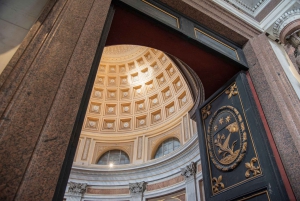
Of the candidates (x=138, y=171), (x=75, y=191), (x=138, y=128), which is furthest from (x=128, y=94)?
(x=75, y=191)

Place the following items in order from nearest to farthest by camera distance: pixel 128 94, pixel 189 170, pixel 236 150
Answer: pixel 236 150
pixel 189 170
pixel 128 94

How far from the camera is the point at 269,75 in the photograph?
326 cm

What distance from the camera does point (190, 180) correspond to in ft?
24.6

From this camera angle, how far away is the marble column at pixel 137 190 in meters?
8.73

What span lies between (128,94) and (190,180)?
208 inches

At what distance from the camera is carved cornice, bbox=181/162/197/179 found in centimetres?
749

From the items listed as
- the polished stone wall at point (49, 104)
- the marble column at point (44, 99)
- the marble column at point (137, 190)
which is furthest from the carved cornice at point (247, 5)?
the marble column at point (137, 190)

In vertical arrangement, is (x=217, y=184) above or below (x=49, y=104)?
above

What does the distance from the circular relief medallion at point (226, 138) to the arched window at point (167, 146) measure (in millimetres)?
5491

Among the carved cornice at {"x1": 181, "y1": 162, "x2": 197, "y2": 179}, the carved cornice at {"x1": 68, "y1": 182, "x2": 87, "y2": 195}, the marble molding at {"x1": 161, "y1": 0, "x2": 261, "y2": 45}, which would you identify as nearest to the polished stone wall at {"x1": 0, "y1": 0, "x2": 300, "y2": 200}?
the marble molding at {"x1": 161, "y1": 0, "x2": 261, "y2": 45}

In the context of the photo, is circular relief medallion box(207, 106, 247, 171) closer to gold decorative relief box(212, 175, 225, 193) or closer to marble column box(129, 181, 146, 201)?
gold decorative relief box(212, 175, 225, 193)

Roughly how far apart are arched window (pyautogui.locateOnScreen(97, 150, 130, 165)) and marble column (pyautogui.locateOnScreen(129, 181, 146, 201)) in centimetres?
133

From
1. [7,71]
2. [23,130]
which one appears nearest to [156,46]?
[7,71]

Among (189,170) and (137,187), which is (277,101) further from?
(137,187)
